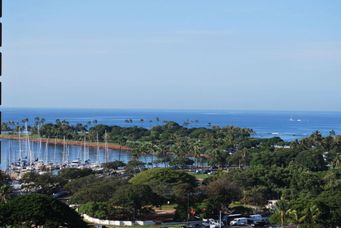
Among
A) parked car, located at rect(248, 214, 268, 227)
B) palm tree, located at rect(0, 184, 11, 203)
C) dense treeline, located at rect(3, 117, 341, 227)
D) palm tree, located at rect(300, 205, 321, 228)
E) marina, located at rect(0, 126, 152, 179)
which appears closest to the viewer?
palm tree, located at rect(300, 205, 321, 228)

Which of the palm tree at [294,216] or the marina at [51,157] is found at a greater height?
the palm tree at [294,216]

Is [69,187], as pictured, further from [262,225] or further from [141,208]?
[262,225]

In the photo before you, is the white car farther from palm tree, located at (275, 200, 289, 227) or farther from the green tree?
the green tree

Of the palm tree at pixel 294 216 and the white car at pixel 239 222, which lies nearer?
the palm tree at pixel 294 216

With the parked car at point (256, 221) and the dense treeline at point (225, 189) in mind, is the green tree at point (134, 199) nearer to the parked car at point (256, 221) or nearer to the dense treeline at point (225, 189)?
the dense treeline at point (225, 189)

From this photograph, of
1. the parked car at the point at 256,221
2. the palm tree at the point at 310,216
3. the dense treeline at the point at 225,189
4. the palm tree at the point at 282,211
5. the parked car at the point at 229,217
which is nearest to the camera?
the palm tree at the point at 310,216

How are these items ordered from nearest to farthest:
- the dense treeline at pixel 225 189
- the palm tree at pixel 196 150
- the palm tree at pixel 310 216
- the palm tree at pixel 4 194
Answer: the palm tree at pixel 310 216 < the dense treeline at pixel 225 189 < the palm tree at pixel 4 194 < the palm tree at pixel 196 150

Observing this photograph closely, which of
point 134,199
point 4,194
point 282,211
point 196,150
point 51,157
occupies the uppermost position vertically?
point 4,194

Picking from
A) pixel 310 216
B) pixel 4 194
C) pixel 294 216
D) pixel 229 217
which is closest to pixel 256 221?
pixel 229 217

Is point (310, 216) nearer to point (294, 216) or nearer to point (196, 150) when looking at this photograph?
point (294, 216)

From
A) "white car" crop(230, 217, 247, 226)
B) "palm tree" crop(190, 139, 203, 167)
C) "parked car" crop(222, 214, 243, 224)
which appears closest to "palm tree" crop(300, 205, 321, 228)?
"white car" crop(230, 217, 247, 226)

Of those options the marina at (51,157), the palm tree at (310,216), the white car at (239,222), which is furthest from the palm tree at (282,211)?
the marina at (51,157)

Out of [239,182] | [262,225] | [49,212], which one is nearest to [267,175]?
[239,182]
